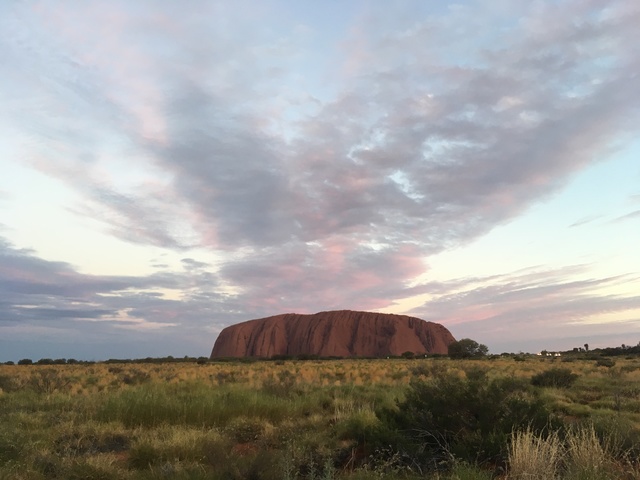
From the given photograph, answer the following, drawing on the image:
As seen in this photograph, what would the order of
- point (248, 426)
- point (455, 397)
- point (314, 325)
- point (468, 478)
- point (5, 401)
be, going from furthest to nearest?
1. point (314, 325)
2. point (5, 401)
3. point (248, 426)
4. point (455, 397)
5. point (468, 478)

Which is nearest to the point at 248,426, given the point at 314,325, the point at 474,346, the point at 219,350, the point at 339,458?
the point at 339,458

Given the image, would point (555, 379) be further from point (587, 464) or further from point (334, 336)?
point (334, 336)

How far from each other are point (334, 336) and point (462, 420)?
396 ft

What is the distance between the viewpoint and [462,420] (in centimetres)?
748

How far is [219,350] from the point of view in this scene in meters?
137

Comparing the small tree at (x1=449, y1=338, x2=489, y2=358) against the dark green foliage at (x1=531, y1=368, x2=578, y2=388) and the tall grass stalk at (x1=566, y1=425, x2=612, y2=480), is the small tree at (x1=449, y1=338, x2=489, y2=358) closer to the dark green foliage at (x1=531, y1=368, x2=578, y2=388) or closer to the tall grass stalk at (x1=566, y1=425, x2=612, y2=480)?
the dark green foliage at (x1=531, y1=368, x2=578, y2=388)

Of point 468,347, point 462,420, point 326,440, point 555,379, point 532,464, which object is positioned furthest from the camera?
point 468,347

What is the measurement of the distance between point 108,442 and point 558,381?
18.5m

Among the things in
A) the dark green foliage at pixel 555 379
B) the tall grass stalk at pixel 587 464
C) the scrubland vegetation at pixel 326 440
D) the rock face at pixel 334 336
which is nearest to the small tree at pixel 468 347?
the rock face at pixel 334 336

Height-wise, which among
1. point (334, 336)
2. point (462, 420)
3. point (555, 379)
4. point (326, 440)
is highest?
point (334, 336)

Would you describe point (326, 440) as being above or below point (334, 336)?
below

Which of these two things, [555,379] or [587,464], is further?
[555,379]

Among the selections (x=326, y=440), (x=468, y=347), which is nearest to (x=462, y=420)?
(x=326, y=440)

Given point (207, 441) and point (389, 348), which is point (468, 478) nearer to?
point (207, 441)
